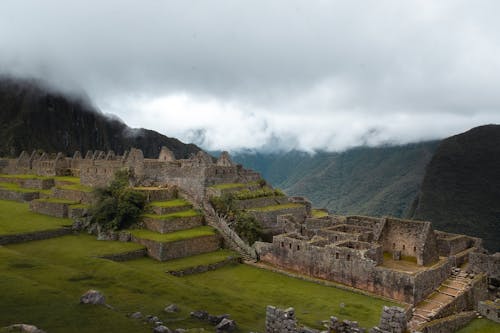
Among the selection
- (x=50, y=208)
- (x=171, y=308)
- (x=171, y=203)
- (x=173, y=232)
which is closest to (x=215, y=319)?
(x=171, y=308)

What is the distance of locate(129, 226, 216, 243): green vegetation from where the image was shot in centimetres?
2623

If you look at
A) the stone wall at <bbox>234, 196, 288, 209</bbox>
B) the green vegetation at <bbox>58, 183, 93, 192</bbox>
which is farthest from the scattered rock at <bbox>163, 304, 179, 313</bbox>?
the green vegetation at <bbox>58, 183, 93, 192</bbox>

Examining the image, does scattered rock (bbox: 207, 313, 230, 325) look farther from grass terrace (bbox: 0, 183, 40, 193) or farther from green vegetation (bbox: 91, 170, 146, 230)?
grass terrace (bbox: 0, 183, 40, 193)

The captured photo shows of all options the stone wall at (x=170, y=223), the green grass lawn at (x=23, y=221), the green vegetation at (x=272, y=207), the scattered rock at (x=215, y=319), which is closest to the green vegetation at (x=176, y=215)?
the stone wall at (x=170, y=223)

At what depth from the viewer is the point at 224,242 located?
95.2ft

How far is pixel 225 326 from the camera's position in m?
13.8

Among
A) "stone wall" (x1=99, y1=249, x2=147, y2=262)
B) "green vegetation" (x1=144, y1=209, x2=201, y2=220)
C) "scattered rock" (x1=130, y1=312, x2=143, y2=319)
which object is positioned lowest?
"stone wall" (x1=99, y1=249, x2=147, y2=262)

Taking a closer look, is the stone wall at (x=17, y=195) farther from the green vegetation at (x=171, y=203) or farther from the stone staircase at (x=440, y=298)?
the stone staircase at (x=440, y=298)

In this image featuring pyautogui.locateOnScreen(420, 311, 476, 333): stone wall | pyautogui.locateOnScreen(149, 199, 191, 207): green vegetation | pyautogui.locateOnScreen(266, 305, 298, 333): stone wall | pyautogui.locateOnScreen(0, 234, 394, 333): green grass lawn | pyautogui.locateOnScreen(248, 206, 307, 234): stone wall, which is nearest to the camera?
pyautogui.locateOnScreen(266, 305, 298, 333): stone wall

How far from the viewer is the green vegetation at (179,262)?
23.6 meters

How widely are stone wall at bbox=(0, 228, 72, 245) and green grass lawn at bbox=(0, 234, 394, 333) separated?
1.89 feet

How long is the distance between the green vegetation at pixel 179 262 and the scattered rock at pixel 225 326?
8.92 metres

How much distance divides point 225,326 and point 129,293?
5.05 metres

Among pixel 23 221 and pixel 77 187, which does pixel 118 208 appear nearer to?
pixel 23 221
